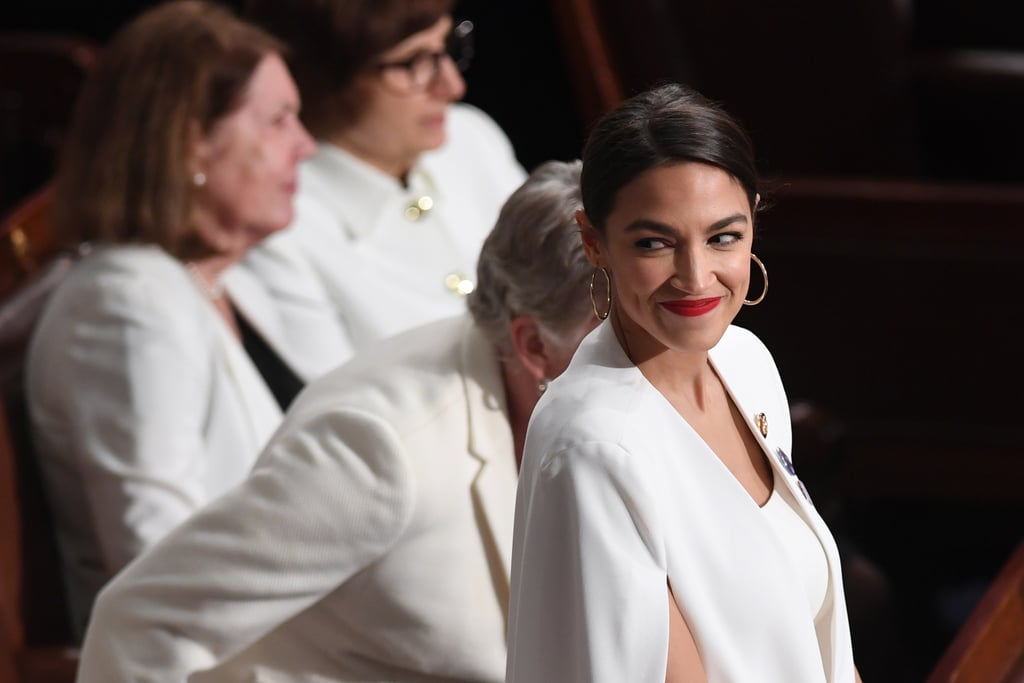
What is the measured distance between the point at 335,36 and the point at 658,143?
1.75m

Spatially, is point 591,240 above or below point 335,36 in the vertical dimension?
above

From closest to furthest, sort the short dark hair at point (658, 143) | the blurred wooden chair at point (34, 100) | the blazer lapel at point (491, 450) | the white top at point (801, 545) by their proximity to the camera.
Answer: the short dark hair at point (658, 143), the white top at point (801, 545), the blazer lapel at point (491, 450), the blurred wooden chair at point (34, 100)

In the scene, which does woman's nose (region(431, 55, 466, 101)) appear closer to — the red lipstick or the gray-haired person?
the gray-haired person

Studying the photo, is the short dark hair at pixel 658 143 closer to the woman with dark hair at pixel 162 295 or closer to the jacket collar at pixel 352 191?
the woman with dark hair at pixel 162 295

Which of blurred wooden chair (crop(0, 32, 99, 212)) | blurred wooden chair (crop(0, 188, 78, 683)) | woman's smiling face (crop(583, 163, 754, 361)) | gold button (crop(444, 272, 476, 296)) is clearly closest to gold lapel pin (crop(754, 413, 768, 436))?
woman's smiling face (crop(583, 163, 754, 361))

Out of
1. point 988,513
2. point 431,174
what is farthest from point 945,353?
point 431,174

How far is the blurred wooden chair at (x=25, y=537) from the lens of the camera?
210cm

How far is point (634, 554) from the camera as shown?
46.3 inches

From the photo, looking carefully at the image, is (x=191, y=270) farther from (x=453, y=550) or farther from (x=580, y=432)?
(x=580, y=432)

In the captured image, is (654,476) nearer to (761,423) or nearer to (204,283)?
(761,423)

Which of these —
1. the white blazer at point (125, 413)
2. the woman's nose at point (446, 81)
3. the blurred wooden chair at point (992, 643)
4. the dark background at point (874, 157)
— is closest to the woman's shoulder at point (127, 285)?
the white blazer at point (125, 413)

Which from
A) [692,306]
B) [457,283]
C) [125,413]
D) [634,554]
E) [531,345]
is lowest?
[457,283]

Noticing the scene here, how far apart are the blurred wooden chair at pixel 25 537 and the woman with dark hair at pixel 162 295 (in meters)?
0.03

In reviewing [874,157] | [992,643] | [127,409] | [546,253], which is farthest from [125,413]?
[874,157]
